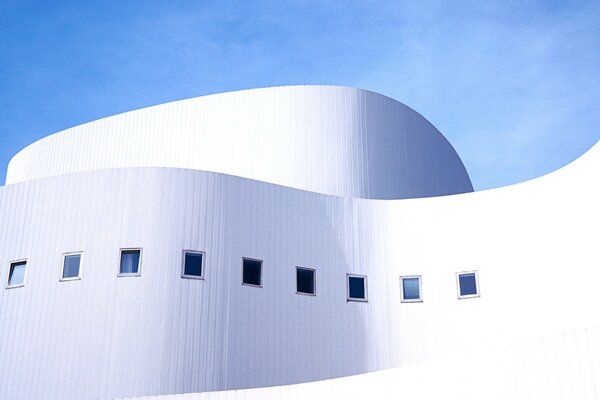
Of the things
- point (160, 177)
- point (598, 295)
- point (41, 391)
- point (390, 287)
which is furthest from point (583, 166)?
point (41, 391)

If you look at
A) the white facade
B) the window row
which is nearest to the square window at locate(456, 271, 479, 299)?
the window row

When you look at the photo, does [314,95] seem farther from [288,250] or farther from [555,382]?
[555,382]

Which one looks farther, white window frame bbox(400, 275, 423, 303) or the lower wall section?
white window frame bbox(400, 275, 423, 303)

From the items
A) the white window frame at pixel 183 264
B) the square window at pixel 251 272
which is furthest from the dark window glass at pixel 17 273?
the square window at pixel 251 272

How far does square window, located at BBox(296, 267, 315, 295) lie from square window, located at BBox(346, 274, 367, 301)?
51.1 inches

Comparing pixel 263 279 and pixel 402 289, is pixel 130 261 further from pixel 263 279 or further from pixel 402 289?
pixel 402 289

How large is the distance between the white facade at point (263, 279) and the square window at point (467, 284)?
0.63 ft

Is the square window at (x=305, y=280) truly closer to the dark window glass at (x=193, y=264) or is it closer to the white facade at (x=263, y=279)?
the white facade at (x=263, y=279)

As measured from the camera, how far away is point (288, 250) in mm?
24438

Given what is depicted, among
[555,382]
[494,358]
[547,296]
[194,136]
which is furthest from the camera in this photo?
[194,136]


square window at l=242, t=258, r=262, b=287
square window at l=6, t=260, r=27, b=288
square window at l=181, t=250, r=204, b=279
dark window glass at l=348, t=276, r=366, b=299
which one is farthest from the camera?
dark window glass at l=348, t=276, r=366, b=299

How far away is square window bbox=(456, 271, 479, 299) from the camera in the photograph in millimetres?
24531

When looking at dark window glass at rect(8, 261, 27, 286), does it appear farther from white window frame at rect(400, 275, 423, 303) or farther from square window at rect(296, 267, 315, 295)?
white window frame at rect(400, 275, 423, 303)

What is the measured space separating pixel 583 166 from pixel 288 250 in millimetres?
9434
